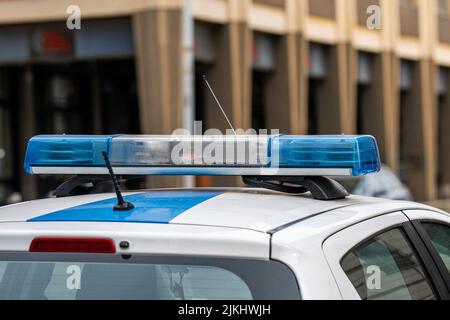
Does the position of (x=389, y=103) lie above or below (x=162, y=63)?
below

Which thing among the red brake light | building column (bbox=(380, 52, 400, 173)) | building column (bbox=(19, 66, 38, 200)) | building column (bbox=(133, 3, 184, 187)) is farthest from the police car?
building column (bbox=(380, 52, 400, 173))

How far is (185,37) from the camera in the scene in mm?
17000

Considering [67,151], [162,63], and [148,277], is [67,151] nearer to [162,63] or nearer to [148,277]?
[148,277]

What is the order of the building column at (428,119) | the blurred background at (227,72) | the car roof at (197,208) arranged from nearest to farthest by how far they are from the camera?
the car roof at (197,208) → the blurred background at (227,72) → the building column at (428,119)

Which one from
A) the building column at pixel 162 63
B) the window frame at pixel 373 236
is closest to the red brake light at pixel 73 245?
the window frame at pixel 373 236

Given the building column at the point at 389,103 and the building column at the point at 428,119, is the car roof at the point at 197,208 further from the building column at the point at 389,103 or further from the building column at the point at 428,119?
the building column at the point at 428,119

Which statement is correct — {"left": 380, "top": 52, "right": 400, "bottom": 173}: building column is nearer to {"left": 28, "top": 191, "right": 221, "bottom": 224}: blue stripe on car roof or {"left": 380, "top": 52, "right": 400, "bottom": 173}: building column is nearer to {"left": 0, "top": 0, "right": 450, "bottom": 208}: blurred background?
{"left": 0, "top": 0, "right": 450, "bottom": 208}: blurred background

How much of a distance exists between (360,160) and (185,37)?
14.4 m

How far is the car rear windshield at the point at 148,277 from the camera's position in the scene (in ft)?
7.46

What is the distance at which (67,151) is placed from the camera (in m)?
3.15

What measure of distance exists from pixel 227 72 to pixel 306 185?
17.0 metres

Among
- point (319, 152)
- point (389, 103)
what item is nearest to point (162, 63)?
point (389, 103)

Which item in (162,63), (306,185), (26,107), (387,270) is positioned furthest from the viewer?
(26,107)

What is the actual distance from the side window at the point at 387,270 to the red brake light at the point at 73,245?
2.06ft
